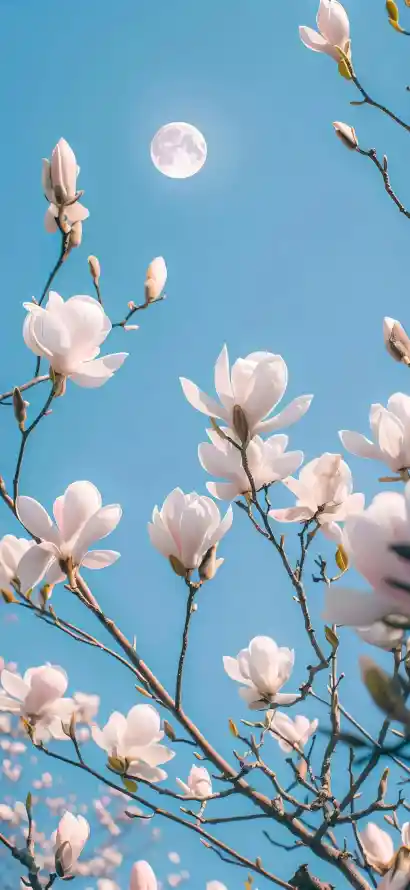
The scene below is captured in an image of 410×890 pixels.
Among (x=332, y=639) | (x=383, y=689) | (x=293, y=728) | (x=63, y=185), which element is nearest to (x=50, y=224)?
(x=63, y=185)

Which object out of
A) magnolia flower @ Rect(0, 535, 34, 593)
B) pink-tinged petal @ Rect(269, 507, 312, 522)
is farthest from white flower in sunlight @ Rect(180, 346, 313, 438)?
magnolia flower @ Rect(0, 535, 34, 593)

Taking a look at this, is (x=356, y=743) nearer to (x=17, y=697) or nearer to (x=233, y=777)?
(x=233, y=777)

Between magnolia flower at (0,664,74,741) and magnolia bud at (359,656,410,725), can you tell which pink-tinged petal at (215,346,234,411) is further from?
magnolia bud at (359,656,410,725)

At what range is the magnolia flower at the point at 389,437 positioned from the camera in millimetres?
1357

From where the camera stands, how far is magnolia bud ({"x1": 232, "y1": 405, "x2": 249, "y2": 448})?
135 cm

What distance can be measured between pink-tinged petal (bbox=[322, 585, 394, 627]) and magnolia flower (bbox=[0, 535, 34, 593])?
1.00 meters

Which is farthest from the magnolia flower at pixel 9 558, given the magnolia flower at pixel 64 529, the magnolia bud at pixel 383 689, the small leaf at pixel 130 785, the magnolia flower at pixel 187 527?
the magnolia bud at pixel 383 689

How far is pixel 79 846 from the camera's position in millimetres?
1653

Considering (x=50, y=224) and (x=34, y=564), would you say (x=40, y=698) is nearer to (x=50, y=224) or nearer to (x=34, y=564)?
(x=34, y=564)

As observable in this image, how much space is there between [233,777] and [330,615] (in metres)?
0.81

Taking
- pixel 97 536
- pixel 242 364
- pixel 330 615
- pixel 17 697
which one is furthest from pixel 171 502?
pixel 330 615

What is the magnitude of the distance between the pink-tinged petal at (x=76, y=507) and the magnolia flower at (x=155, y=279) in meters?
0.85

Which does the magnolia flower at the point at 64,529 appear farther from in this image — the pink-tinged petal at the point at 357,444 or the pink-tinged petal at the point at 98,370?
the pink-tinged petal at the point at 357,444

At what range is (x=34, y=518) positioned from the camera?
4.30ft
